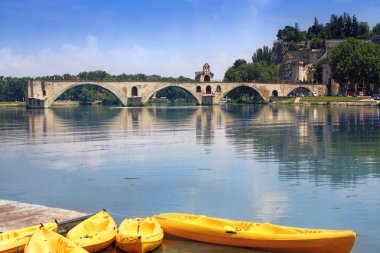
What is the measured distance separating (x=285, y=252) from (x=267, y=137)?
26176mm

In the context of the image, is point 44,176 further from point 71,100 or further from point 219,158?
point 71,100

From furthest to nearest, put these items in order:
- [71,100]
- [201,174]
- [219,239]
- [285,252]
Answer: [71,100], [201,174], [219,239], [285,252]

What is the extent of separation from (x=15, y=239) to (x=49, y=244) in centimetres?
96

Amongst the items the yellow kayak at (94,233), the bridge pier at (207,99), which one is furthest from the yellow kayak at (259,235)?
the bridge pier at (207,99)

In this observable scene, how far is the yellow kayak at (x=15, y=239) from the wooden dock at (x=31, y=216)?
2.70ft

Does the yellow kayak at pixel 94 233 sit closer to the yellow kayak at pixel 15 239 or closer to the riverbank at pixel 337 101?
the yellow kayak at pixel 15 239

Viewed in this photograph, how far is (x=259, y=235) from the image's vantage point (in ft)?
38.3

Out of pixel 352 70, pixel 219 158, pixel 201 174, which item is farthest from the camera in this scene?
pixel 352 70

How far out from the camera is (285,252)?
11.4 meters

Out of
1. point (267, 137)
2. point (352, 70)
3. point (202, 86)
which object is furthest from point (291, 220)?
point (202, 86)

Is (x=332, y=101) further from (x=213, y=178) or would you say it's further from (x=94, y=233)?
(x=94, y=233)

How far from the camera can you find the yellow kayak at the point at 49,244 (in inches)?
414

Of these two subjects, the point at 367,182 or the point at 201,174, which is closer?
the point at 367,182

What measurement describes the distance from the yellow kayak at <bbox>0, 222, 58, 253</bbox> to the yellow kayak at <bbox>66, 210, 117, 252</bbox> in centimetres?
65
